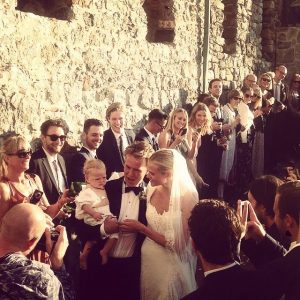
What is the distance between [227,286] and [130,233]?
1.51 meters

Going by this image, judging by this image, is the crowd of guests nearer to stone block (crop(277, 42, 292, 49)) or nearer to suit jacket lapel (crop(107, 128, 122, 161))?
suit jacket lapel (crop(107, 128, 122, 161))

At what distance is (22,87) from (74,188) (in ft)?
5.27

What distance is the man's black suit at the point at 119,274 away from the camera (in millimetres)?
3805

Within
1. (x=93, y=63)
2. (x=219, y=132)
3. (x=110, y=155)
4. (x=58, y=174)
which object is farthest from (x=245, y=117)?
(x=58, y=174)

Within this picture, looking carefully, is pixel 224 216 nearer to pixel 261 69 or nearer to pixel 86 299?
pixel 86 299

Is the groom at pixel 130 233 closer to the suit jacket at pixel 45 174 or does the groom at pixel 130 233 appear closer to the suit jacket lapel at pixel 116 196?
the suit jacket lapel at pixel 116 196

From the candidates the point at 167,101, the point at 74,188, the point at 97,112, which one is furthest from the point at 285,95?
the point at 74,188

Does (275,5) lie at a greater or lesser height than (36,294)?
greater

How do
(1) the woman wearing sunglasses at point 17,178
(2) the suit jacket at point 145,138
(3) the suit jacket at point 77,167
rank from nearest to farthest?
1. (1) the woman wearing sunglasses at point 17,178
2. (3) the suit jacket at point 77,167
3. (2) the suit jacket at point 145,138

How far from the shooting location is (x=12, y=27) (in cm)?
540

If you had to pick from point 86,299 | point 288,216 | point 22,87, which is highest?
point 22,87

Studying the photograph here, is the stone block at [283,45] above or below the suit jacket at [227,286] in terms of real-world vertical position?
above

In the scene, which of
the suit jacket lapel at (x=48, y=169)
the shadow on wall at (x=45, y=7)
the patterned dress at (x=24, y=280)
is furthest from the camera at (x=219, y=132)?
the patterned dress at (x=24, y=280)

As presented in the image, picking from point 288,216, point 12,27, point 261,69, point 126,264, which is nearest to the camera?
point 288,216
